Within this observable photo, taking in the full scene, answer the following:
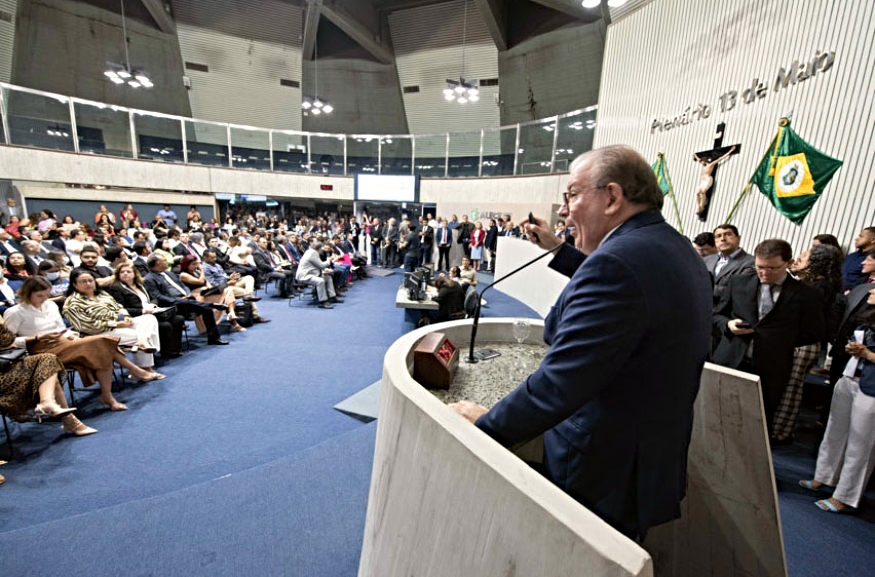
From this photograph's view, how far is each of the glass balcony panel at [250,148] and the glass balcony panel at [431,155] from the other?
18.1ft

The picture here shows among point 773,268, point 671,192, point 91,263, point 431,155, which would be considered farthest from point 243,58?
point 773,268

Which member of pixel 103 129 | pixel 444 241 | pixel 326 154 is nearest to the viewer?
pixel 444 241

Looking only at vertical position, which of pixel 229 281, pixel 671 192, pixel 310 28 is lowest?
pixel 229 281

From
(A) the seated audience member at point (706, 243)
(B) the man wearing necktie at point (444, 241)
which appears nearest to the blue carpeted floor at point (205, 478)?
(A) the seated audience member at point (706, 243)

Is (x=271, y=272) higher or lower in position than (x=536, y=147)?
lower

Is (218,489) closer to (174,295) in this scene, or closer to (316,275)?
(174,295)

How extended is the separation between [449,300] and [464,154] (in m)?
9.31

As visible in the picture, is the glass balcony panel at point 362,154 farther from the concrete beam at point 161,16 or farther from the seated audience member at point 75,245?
the seated audience member at point 75,245

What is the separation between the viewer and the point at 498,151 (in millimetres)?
12367

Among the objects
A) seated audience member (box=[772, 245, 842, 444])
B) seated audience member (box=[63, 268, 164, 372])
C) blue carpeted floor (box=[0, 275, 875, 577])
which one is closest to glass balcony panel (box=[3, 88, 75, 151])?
seated audience member (box=[63, 268, 164, 372])

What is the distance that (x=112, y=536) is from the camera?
71.5 inches

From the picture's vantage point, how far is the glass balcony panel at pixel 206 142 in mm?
13156

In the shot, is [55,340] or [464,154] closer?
[55,340]

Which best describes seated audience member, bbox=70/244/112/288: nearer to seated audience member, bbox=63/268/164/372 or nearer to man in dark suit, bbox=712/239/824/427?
seated audience member, bbox=63/268/164/372
